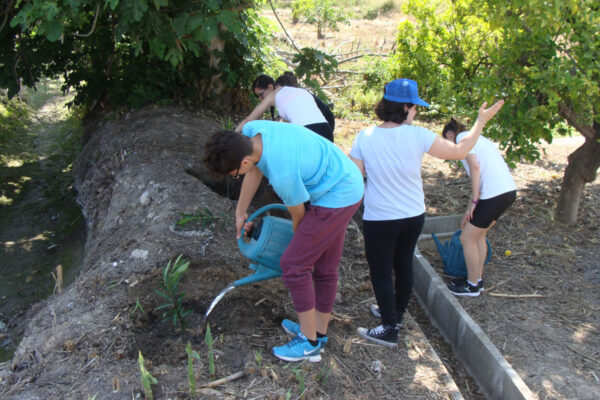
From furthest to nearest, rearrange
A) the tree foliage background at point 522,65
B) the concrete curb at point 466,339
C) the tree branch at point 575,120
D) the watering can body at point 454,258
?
the tree branch at point 575,120 → the watering can body at point 454,258 → the tree foliage background at point 522,65 → the concrete curb at point 466,339

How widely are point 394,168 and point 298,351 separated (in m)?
1.21

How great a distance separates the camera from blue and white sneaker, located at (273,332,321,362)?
2867 millimetres

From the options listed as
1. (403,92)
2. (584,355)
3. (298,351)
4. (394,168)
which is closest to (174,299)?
(298,351)

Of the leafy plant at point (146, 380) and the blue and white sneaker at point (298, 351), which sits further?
the blue and white sneaker at point (298, 351)

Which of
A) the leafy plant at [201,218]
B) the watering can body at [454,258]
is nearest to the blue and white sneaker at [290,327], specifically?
the leafy plant at [201,218]

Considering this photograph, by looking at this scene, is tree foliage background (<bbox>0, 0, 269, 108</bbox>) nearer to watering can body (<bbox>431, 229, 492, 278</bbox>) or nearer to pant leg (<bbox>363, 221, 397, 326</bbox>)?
watering can body (<bbox>431, 229, 492, 278</bbox>)

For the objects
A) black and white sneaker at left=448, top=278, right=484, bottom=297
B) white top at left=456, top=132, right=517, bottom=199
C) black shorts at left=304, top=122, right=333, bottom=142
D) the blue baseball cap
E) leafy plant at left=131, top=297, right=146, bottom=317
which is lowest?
black and white sneaker at left=448, top=278, right=484, bottom=297

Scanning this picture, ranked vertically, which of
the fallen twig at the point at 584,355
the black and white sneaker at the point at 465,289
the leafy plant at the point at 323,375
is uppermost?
the leafy plant at the point at 323,375

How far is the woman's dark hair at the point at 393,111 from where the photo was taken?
292 cm

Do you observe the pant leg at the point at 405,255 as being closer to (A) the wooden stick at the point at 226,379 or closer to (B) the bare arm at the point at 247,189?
(B) the bare arm at the point at 247,189

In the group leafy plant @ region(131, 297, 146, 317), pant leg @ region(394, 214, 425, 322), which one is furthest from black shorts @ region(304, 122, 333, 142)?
leafy plant @ region(131, 297, 146, 317)

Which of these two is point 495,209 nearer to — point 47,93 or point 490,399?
point 490,399

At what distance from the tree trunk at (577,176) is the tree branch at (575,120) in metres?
0.06

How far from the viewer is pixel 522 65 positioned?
4.77 m
